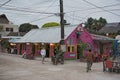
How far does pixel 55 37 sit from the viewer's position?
33.7 m

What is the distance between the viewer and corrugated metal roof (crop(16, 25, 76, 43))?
110ft

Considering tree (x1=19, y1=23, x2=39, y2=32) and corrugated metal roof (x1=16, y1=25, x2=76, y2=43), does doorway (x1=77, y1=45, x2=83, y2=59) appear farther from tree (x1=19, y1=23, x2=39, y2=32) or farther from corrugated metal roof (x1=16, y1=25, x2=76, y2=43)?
tree (x1=19, y1=23, x2=39, y2=32)

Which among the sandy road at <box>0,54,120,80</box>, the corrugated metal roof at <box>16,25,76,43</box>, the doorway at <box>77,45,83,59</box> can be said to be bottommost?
the sandy road at <box>0,54,120,80</box>

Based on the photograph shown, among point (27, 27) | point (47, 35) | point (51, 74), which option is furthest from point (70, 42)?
point (27, 27)

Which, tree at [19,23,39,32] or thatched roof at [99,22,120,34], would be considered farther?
tree at [19,23,39,32]

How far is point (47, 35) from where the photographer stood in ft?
120

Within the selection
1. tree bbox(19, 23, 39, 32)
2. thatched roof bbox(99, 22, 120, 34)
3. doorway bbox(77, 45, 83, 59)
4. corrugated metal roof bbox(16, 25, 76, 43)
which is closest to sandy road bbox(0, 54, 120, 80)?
corrugated metal roof bbox(16, 25, 76, 43)

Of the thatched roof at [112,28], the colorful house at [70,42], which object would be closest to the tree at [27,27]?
the thatched roof at [112,28]

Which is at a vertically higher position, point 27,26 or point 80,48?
point 27,26

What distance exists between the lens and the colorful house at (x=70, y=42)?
3316cm

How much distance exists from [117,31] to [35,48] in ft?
102

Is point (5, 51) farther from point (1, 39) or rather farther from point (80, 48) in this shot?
point (80, 48)

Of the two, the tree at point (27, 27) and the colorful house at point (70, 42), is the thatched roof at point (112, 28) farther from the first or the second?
the colorful house at point (70, 42)

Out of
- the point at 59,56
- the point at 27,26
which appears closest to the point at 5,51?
the point at 59,56
